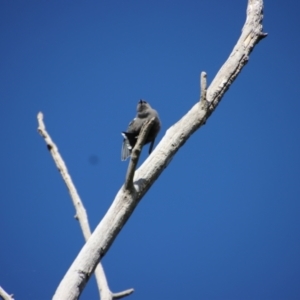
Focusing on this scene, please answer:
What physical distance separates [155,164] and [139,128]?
1.57ft

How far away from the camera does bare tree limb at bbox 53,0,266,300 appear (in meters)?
1.78

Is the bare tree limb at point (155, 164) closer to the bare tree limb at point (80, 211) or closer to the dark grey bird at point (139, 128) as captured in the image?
the dark grey bird at point (139, 128)

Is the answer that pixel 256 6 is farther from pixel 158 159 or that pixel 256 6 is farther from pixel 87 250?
pixel 87 250

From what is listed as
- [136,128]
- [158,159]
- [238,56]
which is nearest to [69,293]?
[158,159]

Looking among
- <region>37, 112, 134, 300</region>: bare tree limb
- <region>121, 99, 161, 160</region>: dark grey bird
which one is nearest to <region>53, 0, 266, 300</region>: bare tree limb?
<region>121, 99, 161, 160</region>: dark grey bird

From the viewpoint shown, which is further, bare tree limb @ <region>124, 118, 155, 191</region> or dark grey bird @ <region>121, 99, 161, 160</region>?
dark grey bird @ <region>121, 99, 161, 160</region>

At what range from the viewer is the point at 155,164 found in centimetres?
210

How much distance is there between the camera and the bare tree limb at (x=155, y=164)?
1782 millimetres

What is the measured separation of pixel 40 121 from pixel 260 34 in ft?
5.07

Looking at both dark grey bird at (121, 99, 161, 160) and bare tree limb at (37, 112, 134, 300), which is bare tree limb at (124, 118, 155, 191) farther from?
bare tree limb at (37, 112, 134, 300)

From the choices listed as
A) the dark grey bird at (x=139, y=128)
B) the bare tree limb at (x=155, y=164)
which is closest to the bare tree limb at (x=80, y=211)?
the dark grey bird at (x=139, y=128)

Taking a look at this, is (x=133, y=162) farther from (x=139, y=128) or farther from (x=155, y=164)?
(x=139, y=128)

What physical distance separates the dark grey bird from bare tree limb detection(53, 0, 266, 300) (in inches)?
10.0

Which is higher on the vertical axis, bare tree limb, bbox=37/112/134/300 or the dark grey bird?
the dark grey bird
